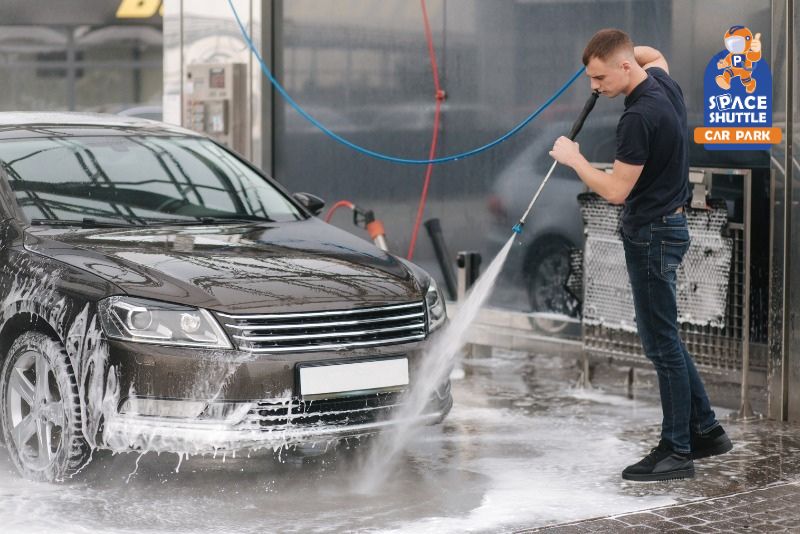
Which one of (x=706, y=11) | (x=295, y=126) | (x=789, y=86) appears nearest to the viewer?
(x=789, y=86)

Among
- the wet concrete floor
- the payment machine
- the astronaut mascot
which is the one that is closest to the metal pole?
the wet concrete floor

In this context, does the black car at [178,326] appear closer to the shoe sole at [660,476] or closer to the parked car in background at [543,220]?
the shoe sole at [660,476]

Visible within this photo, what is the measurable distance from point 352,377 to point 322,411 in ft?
0.62

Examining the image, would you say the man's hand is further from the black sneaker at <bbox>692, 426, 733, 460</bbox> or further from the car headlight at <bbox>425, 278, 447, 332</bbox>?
the black sneaker at <bbox>692, 426, 733, 460</bbox>

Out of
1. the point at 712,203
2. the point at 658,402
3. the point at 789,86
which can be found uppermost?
the point at 789,86

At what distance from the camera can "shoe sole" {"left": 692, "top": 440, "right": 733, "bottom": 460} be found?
6734 millimetres

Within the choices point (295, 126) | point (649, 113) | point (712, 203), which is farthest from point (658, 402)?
point (295, 126)

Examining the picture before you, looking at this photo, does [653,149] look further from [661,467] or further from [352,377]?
[352,377]

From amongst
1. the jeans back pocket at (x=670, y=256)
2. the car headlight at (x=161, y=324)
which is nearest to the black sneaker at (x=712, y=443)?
the jeans back pocket at (x=670, y=256)

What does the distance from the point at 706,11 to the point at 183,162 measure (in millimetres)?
3145

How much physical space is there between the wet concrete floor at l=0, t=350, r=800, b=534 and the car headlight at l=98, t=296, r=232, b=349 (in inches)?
24.8

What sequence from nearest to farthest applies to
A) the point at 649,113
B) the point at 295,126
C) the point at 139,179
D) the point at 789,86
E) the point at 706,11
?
the point at 649,113 → the point at 139,179 → the point at 789,86 → the point at 706,11 → the point at 295,126

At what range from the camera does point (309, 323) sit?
5992mm

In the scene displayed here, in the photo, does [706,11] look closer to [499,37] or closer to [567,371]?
[499,37]
